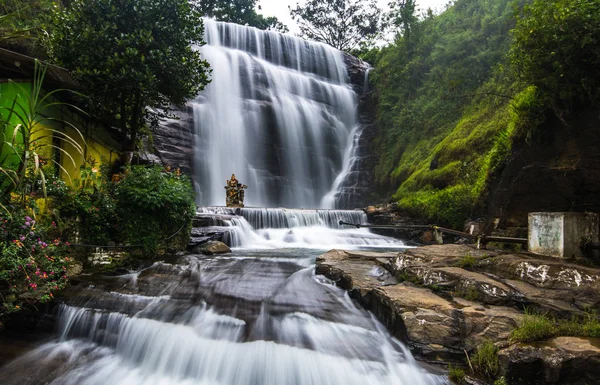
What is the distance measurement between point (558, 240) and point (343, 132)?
2125 cm

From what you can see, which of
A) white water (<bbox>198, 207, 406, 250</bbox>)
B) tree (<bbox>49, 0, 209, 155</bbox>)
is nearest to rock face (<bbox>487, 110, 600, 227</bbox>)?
white water (<bbox>198, 207, 406, 250</bbox>)

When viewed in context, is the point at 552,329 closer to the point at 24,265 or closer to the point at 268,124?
the point at 24,265


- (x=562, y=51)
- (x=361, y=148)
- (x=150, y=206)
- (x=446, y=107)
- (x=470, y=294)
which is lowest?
(x=470, y=294)

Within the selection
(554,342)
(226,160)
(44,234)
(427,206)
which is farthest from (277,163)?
(554,342)

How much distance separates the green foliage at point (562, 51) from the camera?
531 cm

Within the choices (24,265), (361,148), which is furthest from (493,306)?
(361,148)

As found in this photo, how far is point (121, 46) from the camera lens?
832 cm

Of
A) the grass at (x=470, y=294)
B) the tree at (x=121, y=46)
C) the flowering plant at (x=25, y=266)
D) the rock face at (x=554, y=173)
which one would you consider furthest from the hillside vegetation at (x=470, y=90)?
the flowering plant at (x=25, y=266)

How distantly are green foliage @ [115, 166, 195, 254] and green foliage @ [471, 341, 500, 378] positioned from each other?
692cm

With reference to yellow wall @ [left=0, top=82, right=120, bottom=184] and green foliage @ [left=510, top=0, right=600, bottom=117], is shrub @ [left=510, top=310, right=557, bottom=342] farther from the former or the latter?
yellow wall @ [left=0, top=82, right=120, bottom=184]

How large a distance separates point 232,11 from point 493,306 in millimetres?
36852

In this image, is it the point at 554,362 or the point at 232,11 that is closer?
the point at 554,362

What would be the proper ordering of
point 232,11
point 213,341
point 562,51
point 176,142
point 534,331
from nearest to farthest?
1. point 534,331
2. point 213,341
3. point 562,51
4. point 176,142
5. point 232,11

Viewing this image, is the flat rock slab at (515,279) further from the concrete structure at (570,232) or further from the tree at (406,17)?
the tree at (406,17)
